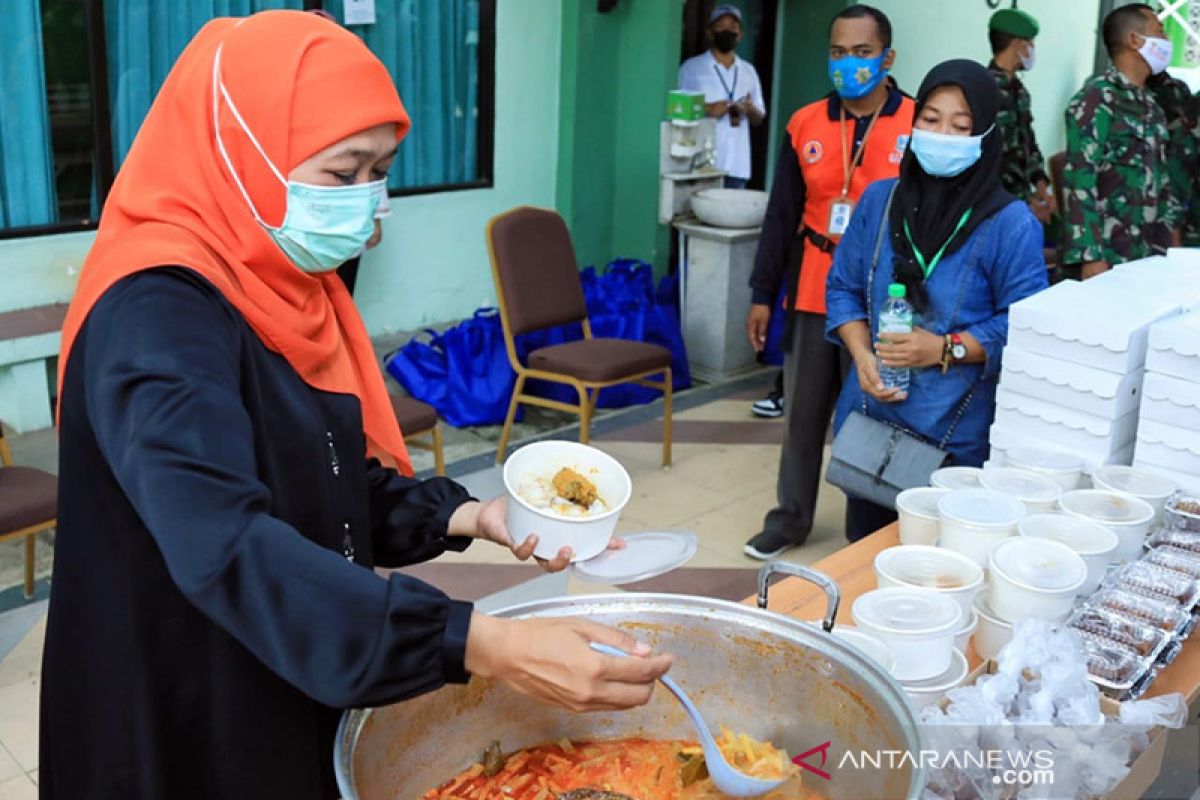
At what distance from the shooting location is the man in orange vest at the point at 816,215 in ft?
12.6

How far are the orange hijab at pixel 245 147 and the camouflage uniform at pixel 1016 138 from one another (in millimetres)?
5109

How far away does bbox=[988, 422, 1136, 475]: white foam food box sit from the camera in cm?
237

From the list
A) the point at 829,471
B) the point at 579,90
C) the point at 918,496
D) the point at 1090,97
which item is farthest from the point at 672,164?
the point at 918,496

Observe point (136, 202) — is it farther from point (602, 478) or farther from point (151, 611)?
point (602, 478)

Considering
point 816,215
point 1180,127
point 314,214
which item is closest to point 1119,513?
point 314,214

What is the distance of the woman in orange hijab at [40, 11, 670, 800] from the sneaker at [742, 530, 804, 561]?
2632mm

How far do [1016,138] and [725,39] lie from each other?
174cm

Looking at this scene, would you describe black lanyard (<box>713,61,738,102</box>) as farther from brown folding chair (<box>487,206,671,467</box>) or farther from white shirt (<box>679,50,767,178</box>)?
brown folding chair (<box>487,206,671,467</box>)

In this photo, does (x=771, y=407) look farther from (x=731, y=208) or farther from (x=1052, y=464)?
(x=1052, y=464)

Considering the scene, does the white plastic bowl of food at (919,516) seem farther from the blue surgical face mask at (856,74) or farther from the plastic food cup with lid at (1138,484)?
the blue surgical face mask at (856,74)

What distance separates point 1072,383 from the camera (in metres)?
2.36

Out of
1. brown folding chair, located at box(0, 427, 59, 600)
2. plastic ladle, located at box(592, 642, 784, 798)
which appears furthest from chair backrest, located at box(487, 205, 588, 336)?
plastic ladle, located at box(592, 642, 784, 798)

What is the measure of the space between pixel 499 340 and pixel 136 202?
4.06 m

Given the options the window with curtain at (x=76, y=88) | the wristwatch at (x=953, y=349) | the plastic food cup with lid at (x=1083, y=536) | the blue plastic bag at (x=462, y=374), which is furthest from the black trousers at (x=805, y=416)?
the window with curtain at (x=76, y=88)
